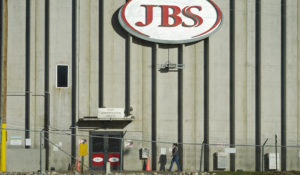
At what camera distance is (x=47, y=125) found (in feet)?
71.7

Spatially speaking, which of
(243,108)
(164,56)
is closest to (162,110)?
(164,56)

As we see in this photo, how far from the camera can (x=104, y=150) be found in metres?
22.2

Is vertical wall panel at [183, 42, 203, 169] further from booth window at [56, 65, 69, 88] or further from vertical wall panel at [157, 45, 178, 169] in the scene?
booth window at [56, 65, 69, 88]

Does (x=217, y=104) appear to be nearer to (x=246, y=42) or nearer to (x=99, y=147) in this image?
(x=246, y=42)

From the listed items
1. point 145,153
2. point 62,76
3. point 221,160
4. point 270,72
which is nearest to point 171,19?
point 270,72

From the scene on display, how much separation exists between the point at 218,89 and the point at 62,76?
8419 millimetres

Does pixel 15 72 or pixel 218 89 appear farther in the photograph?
pixel 218 89

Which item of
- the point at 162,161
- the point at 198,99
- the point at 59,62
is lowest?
the point at 162,161

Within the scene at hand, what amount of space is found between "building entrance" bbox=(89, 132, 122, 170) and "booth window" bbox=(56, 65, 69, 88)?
3.05 m

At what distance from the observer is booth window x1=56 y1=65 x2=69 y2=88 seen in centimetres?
2203

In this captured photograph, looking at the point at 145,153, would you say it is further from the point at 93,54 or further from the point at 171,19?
the point at 171,19

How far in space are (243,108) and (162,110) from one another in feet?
14.6

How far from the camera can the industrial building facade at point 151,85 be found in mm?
21891

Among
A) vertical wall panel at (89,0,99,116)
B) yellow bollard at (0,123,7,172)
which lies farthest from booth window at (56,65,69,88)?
yellow bollard at (0,123,7,172)
